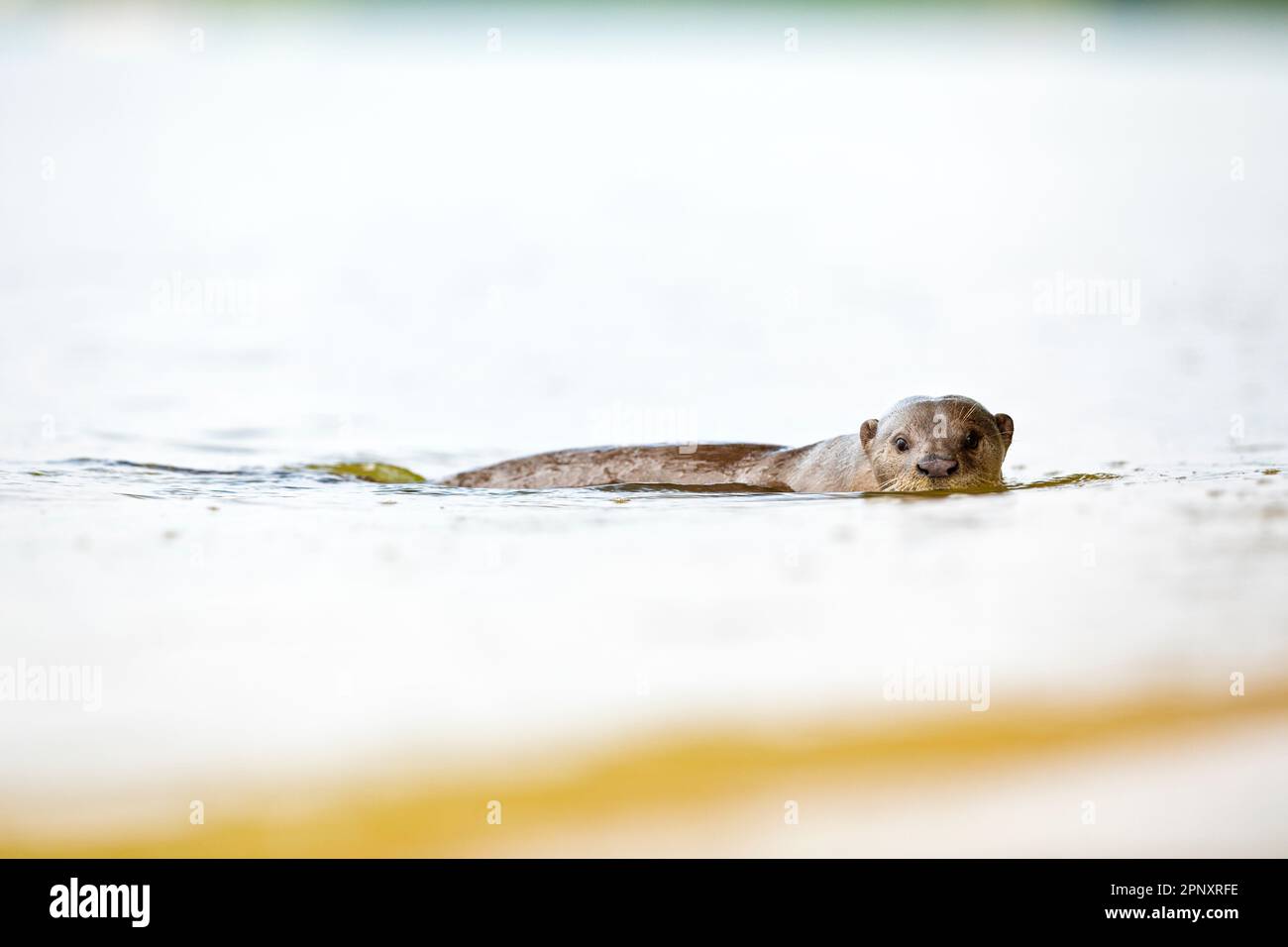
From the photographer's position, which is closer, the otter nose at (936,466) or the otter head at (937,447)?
the otter nose at (936,466)

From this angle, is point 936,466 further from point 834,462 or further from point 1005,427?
point 834,462

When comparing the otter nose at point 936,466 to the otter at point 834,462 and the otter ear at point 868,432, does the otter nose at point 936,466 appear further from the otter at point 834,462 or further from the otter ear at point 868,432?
the otter ear at point 868,432

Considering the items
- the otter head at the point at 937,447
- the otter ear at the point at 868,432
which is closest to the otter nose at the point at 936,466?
the otter head at the point at 937,447

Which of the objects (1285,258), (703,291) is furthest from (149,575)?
(1285,258)

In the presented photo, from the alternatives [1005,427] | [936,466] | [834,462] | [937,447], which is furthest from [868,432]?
[1005,427]

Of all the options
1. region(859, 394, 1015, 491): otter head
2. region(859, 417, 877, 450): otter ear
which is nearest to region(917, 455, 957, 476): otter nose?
region(859, 394, 1015, 491): otter head

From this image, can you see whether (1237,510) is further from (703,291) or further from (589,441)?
(703,291)

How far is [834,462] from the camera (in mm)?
9242

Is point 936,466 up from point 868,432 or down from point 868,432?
down

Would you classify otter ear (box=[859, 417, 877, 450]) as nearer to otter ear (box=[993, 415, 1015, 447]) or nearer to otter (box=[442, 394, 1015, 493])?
otter (box=[442, 394, 1015, 493])

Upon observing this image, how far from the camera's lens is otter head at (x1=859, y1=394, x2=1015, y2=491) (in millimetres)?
8508

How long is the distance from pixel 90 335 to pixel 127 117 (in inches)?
237

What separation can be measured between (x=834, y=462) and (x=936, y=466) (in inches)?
37.6

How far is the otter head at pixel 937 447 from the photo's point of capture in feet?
27.9
